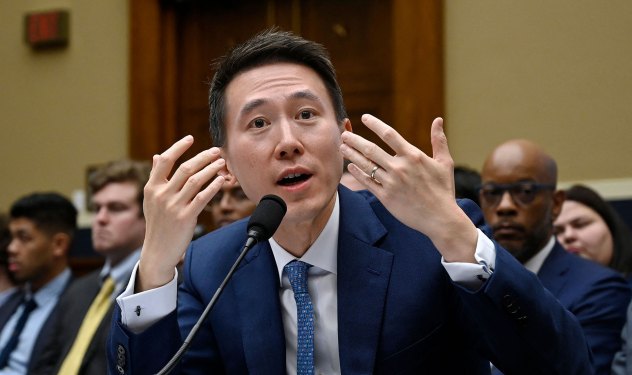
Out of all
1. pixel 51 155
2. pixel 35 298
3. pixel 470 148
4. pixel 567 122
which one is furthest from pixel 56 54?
pixel 567 122

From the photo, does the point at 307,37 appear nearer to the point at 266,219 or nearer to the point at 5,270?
the point at 5,270

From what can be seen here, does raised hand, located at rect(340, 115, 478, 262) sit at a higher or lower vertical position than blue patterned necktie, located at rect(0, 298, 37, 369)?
Answer: higher

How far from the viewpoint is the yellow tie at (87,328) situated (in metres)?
3.39

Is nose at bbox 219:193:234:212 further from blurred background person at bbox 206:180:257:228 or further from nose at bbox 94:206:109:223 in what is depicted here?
nose at bbox 94:206:109:223

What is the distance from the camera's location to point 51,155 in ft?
18.1

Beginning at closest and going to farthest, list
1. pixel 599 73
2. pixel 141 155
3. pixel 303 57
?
pixel 303 57 → pixel 599 73 → pixel 141 155

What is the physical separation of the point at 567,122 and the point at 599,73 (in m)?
0.27

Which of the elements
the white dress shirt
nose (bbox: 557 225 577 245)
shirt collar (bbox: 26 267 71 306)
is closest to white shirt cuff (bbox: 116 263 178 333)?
the white dress shirt

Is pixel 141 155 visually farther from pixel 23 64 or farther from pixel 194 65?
pixel 23 64

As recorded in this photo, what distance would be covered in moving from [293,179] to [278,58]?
32cm

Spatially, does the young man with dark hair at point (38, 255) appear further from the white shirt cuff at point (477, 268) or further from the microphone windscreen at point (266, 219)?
the white shirt cuff at point (477, 268)

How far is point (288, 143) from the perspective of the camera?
1.86 metres

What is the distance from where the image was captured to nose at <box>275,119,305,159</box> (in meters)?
1.86

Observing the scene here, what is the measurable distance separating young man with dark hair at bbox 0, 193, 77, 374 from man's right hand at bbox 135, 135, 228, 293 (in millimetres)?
2423
